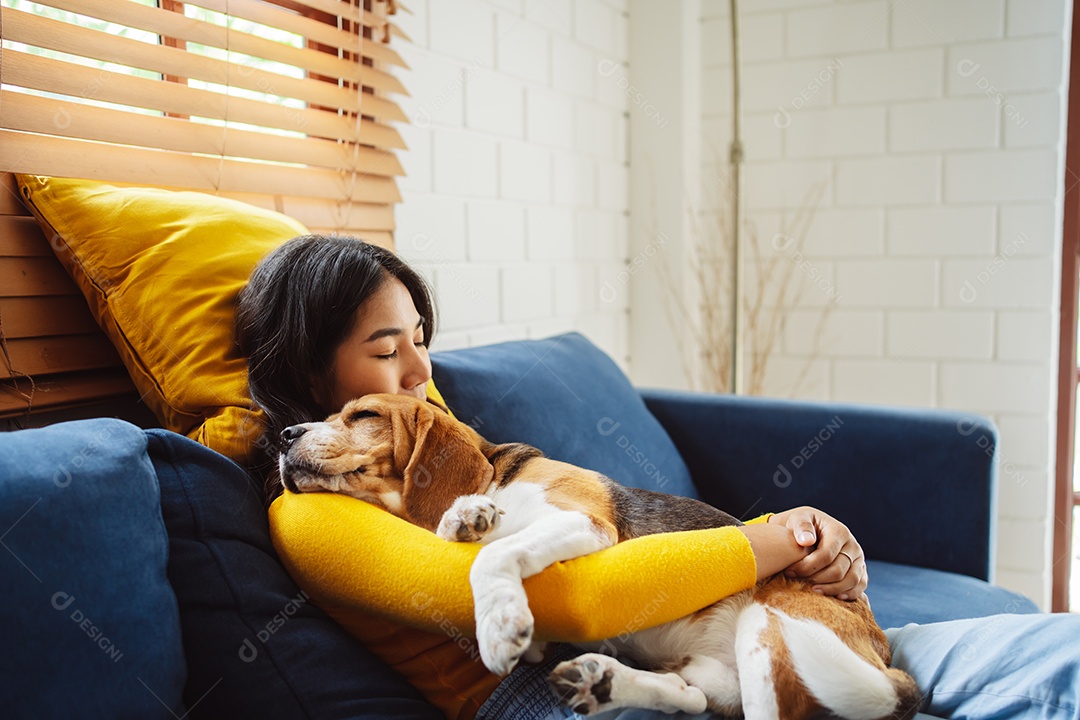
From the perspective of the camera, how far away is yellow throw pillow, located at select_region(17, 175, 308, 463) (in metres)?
1.27

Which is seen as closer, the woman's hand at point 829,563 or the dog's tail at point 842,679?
the dog's tail at point 842,679

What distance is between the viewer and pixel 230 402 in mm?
1270

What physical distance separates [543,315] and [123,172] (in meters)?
1.56

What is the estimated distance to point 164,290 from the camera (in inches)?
51.3

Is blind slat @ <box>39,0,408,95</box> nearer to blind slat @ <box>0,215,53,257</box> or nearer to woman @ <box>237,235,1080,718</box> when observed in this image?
blind slat @ <box>0,215,53,257</box>

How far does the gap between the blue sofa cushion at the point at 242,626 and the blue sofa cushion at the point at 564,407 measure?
1.97 feet

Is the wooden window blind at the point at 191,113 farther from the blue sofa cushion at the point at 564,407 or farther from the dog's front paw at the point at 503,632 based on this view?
the dog's front paw at the point at 503,632

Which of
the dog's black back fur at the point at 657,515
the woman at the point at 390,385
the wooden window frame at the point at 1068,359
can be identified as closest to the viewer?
the woman at the point at 390,385

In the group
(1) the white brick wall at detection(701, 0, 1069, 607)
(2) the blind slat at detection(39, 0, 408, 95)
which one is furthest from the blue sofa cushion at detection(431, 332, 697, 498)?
(1) the white brick wall at detection(701, 0, 1069, 607)

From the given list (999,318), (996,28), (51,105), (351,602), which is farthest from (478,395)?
(996,28)

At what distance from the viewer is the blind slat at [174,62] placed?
136 cm

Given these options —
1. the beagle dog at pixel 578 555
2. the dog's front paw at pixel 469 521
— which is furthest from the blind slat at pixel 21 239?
the dog's front paw at pixel 469 521

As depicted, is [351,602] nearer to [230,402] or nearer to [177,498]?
[177,498]

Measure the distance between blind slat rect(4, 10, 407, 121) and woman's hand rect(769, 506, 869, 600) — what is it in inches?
53.4
